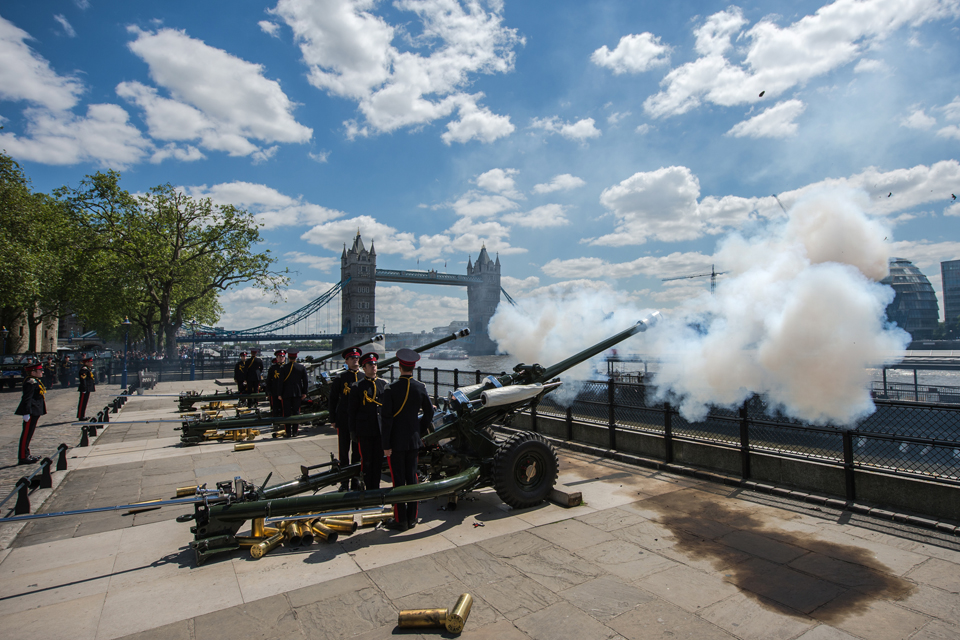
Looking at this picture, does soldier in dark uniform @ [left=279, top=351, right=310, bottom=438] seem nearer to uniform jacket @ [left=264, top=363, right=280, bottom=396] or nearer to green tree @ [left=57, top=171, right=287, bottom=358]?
uniform jacket @ [left=264, top=363, right=280, bottom=396]

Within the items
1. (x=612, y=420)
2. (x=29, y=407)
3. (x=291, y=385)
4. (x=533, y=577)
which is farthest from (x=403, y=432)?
(x=29, y=407)

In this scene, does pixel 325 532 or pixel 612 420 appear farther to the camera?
pixel 612 420

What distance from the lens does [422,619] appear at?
Result: 3.36 m

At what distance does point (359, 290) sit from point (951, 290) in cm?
10380

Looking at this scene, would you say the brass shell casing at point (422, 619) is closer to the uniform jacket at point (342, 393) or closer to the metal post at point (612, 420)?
the uniform jacket at point (342, 393)

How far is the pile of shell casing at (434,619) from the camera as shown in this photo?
3.33 m

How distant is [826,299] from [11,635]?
938 cm

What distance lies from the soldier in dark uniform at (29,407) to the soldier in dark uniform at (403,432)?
24.3ft

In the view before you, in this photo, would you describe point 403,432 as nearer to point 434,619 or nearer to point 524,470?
point 524,470

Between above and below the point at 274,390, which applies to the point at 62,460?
below

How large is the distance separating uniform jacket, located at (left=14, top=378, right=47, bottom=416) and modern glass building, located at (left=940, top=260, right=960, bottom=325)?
5851cm

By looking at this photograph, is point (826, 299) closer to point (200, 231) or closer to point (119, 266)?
point (200, 231)

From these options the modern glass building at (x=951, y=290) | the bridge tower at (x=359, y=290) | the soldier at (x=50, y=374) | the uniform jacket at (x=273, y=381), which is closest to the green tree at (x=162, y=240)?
the soldier at (x=50, y=374)

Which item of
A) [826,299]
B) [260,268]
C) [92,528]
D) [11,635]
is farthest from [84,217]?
[826,299]
